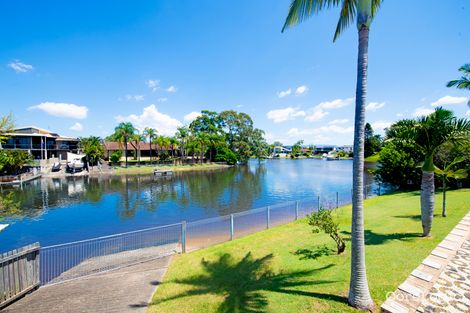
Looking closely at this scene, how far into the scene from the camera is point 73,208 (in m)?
21.5

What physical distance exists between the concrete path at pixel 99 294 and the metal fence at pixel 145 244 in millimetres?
798

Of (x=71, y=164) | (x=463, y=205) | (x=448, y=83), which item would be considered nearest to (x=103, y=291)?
(x=463, y=205)

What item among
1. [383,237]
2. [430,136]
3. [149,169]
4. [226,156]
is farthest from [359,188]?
[226,156]

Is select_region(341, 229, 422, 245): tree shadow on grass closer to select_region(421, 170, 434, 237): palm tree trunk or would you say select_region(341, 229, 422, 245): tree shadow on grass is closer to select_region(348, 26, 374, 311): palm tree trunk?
select_region(421, 170, 434, 237): palm tree trunk

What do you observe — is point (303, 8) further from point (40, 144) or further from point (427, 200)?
point (40, 144)

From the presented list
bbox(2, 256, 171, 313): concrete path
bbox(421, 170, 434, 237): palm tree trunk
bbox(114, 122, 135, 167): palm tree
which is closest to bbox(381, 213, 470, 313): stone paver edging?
bbox(421, 170, 434, 237): palm tree trunk

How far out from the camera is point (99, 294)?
638 cm

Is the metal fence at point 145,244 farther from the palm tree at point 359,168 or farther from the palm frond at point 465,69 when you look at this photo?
the palm frond at point 465,69

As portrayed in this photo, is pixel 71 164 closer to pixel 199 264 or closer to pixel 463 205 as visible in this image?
pixel 199 264

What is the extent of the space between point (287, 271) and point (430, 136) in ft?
22.8

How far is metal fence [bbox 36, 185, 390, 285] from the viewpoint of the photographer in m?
8.71

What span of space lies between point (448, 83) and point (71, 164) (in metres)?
54.6

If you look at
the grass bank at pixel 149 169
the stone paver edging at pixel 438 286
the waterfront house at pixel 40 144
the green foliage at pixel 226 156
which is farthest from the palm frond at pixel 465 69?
the waterfront house at pixel 40 144

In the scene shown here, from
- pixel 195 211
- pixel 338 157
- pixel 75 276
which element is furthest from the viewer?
pixel 338 157
